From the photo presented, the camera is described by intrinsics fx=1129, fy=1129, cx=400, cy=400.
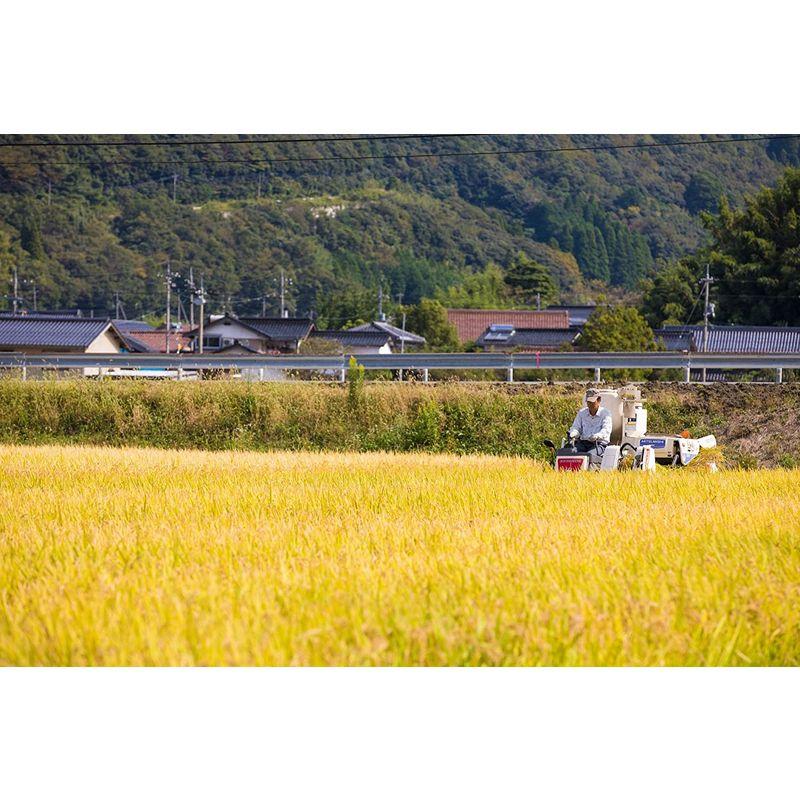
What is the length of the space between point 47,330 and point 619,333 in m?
13.2

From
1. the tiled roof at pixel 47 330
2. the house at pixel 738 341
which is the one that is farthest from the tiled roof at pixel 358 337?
the house at pixel 738 341

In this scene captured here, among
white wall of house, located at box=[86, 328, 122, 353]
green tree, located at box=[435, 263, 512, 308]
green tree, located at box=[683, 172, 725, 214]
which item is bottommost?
white wall of house, located at box=[86, 328, 122, 353]

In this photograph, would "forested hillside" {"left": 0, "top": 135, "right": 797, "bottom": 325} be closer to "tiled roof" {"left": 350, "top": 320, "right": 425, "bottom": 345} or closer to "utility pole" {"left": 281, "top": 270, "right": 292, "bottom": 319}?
"utility pole" {"left": 281, "top": 270, "right": 292, "bottom": 319}

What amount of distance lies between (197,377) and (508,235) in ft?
75.5

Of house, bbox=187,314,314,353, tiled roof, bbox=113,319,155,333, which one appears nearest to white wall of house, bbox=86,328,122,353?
house, bbox=187,314,314,353

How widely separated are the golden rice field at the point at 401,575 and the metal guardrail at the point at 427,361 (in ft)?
29.4

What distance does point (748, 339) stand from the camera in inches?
901

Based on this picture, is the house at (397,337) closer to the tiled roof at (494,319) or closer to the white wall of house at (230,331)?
the tiled roof at (494,319)

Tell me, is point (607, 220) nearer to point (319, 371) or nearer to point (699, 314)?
point (699, 314)

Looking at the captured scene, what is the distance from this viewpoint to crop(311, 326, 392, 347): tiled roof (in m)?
41.3

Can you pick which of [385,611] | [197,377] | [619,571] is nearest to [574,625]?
[385,611]

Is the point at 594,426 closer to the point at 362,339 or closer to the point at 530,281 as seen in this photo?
the point at 362,339

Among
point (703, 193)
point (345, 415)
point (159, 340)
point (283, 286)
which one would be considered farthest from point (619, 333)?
point (159, 340)

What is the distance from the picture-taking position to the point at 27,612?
512cm
